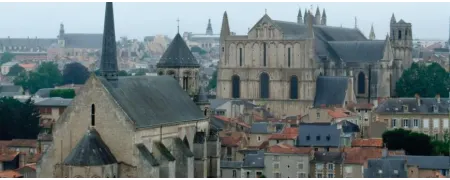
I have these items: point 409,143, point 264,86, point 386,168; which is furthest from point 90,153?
point 264,86

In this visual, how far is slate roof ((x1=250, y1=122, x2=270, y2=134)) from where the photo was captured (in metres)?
82.0

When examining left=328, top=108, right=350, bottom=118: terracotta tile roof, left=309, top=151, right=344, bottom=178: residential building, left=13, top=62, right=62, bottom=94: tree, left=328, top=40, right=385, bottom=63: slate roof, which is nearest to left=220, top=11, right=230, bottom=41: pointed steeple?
left=328, top=40, right=385, bottom=63: slate roof

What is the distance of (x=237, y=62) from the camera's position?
4087 inches

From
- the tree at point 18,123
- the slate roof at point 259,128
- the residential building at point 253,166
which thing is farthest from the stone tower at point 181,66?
the tree at point 18,123

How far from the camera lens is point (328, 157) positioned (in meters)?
68.2

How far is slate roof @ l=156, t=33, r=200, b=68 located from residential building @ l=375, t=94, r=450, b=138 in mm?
28354

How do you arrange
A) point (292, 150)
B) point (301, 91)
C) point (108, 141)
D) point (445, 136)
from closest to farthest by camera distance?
1. point (108, 141)
2. point (292, 150)
3. point (445, 136)
4. point (301, 91)

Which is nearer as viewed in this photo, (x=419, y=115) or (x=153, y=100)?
(x=153, y=100)

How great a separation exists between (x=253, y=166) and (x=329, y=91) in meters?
31.6

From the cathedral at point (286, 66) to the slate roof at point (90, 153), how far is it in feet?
162

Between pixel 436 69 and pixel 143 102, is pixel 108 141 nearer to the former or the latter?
pixel 143 102

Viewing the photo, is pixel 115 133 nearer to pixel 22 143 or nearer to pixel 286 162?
pixel 286 162

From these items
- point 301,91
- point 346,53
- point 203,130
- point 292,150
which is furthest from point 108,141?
point 346,53

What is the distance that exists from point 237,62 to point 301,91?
6.33 metres
